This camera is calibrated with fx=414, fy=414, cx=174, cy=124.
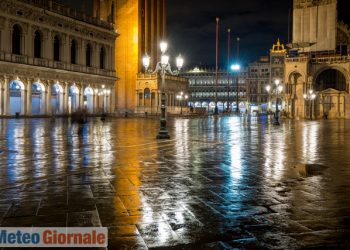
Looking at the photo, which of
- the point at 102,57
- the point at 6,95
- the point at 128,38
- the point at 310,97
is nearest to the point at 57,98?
the point at 6,95

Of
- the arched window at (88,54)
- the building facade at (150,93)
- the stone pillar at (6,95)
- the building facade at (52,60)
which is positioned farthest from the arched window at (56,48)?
the building facade at (150,93)

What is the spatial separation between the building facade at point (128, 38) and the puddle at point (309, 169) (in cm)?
6038

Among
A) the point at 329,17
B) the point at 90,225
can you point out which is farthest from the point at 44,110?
the point at 90,225

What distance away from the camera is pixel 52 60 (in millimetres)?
53438

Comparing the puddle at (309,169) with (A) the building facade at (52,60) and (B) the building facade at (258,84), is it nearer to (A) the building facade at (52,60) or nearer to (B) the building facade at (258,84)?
(A) the building facade at (52,60)

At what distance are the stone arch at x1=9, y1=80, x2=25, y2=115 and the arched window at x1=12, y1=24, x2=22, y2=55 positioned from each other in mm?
3650

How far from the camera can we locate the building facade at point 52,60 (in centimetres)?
4688

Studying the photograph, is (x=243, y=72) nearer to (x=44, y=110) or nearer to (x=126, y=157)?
(x=44, y=110)

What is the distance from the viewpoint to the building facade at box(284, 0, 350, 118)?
58.0m

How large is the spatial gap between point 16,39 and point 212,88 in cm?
8344

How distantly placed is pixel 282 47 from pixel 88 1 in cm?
5890

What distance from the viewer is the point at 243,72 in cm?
12606

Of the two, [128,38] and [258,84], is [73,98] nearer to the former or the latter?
[128,38]

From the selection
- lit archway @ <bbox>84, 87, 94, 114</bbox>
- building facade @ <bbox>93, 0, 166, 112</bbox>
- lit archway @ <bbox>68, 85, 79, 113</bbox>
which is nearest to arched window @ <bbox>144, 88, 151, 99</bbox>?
building facade @ <bbox>93, 0, 166, 112</bbox>
